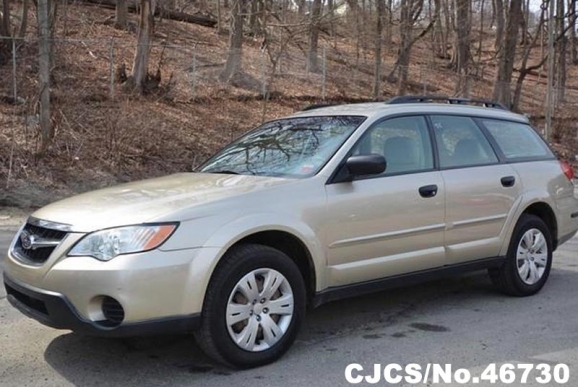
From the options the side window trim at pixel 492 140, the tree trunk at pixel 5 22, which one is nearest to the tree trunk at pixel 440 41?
the tree trunk at pixel 5 22

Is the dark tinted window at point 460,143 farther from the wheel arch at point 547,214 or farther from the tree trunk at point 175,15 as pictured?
the tree trunk at point 175,15

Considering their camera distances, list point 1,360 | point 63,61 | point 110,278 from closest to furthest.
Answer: point 110,278, point 1,360, point 63,61

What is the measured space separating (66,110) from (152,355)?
38.6 feet

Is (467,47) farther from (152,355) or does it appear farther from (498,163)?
(152,355)

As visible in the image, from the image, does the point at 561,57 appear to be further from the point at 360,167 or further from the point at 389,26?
the point at 360,167

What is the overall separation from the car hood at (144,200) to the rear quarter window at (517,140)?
2.52m

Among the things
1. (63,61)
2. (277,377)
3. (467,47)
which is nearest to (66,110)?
(63,61)

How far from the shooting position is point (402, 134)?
5.30 meters

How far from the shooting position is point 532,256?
19.9ft

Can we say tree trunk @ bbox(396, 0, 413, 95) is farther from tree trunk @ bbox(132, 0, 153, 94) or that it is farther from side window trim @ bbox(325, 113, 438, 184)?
side window trim @ bbox(325, 113, 438, 184)

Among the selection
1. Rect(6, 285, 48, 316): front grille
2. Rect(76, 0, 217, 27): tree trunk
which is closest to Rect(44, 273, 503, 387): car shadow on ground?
Rect(6, 285, 48, 316): front grille

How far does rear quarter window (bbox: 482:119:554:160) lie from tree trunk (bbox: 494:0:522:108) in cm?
1993

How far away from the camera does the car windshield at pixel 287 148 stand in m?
4.82

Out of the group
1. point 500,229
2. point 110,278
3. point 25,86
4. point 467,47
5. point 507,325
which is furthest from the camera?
point 467,47
